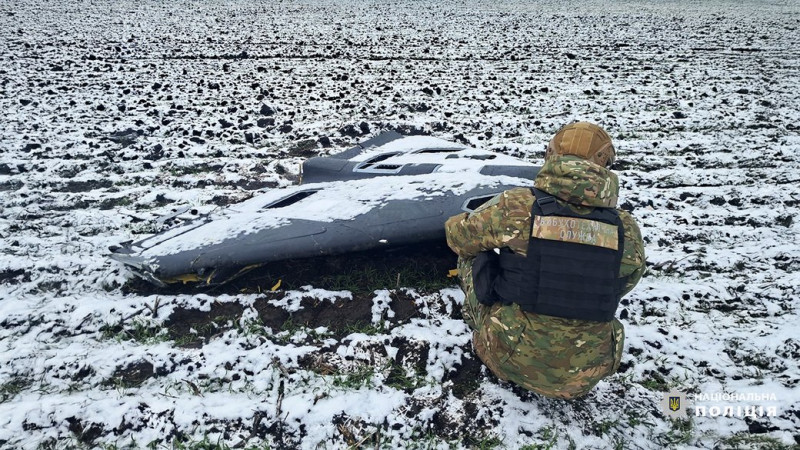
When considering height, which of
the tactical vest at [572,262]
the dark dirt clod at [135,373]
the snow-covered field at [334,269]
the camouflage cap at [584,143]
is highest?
the camouflage cap at [584,143]

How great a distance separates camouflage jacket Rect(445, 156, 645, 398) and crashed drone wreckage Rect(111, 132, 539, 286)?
2.86ft

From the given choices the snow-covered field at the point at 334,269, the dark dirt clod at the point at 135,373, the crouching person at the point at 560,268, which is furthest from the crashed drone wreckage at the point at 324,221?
the crouching person at the point at 560,268

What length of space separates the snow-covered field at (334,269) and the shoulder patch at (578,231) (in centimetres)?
91

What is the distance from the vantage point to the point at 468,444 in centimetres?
213

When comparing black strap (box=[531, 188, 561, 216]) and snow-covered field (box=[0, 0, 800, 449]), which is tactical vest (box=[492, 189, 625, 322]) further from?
snow-covered field (box=[0, 0, 800, 449])

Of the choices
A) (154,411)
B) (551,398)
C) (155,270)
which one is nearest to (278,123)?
(155,270)

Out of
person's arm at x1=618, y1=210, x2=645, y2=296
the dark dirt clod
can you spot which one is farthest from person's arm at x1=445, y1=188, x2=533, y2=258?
the dark dirt clod

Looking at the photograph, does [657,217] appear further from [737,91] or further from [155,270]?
[737,91]

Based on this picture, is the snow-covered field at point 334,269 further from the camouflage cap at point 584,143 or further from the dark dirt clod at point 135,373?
the camouflage cap at point 584,143

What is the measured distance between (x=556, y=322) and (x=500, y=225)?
50 cm

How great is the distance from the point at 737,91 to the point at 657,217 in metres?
4.79

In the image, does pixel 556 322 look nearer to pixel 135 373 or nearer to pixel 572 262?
pixel 572 262

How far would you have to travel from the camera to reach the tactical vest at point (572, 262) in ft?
6.34

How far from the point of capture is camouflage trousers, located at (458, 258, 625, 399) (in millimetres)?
2053
